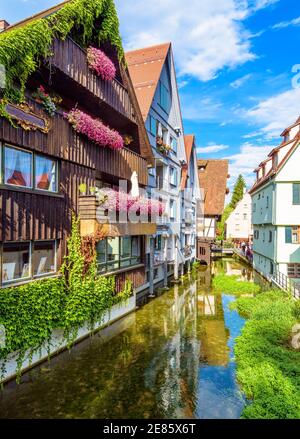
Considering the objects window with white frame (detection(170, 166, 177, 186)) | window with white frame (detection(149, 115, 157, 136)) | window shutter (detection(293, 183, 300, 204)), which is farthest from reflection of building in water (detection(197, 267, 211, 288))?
window with white frame (detection(149, 115, 157, 136))

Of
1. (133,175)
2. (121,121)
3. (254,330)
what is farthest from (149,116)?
(254,330)

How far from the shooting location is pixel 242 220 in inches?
2346

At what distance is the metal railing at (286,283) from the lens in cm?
1761

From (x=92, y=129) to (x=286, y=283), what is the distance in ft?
49.4

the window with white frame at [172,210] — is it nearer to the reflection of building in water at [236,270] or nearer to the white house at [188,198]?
the white house at [188,198]

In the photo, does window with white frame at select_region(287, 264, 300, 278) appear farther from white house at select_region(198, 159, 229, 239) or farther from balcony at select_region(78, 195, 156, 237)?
white house at select_region(198, 159, 229, 239)

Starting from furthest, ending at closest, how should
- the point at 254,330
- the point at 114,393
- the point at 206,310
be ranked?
1. the point at 206,310
2. the point at 254,330
3. the point at 114,393

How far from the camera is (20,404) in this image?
741 cm

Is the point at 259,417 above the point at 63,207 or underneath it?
underneath

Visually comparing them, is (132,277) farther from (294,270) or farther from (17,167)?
(294,270)

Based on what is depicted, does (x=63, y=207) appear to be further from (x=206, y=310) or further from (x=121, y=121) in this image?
(x=206, y=310)

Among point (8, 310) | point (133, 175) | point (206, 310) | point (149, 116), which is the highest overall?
point (149, 116)

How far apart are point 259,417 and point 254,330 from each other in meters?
5.80

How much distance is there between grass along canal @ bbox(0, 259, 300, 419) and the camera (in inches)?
289
